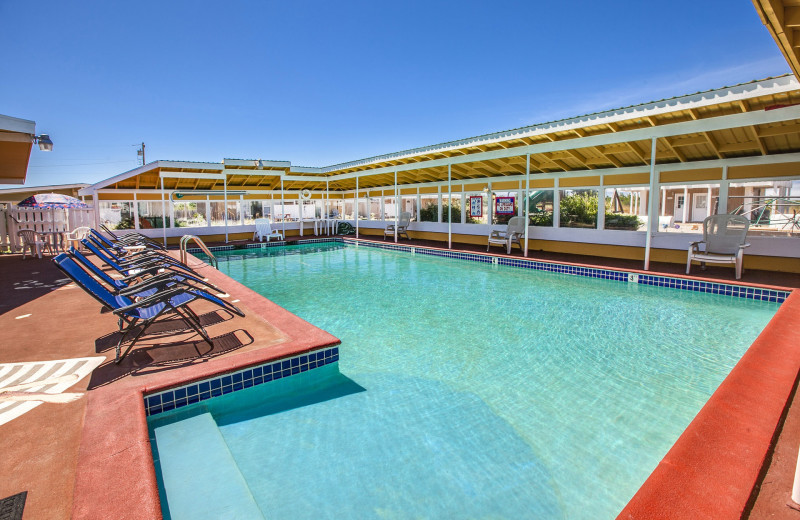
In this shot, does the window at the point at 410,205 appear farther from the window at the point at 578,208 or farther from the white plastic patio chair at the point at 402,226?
the window at the point at 578,208

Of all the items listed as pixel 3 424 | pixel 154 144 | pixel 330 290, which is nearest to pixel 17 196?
pixel 154 144

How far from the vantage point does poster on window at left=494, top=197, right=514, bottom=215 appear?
38.1 ft

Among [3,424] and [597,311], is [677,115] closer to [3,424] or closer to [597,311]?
[597,311]

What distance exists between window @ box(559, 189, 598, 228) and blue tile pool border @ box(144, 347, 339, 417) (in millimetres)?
8631

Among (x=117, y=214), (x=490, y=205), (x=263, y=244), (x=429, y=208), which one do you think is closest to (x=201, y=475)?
(x=490, y=205)

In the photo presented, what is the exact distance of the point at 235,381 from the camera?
2.85 m

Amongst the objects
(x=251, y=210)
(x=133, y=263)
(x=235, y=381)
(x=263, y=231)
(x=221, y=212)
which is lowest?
(x=235, y=381)

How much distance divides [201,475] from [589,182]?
10154 mm

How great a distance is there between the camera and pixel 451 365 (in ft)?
11.5

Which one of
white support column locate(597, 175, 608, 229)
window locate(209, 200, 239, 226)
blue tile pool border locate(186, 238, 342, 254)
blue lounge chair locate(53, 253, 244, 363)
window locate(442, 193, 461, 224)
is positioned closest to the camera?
blue lounge chair locate(53, 253, 244, 363)

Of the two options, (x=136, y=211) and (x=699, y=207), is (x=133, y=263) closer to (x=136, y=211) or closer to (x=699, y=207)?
(x=699, y=207)

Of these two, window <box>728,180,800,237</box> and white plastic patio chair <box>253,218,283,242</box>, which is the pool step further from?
white plastic patio chair <box>253,218,283,242</box>

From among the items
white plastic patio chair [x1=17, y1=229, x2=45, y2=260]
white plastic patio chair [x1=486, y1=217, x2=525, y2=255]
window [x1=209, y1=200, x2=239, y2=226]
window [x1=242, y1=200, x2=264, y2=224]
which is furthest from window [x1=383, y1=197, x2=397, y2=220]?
white plastic patio chair [x1=17, y1=229, x2=45, y2=260]

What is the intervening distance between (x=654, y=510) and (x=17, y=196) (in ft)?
102
